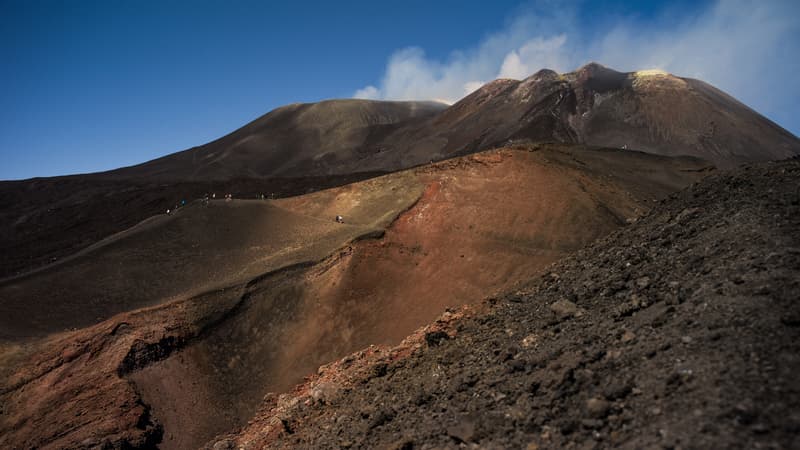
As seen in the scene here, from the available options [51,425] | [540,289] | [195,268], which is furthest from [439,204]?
[51,425]

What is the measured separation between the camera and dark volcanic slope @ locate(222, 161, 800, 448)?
442 centimetres

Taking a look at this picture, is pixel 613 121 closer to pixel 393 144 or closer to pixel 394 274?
pixel 393 144

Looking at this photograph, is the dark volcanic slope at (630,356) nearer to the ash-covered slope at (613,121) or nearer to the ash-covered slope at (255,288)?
the ash-covered slope at (255,288)

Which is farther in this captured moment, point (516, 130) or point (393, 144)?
point (393, 144)

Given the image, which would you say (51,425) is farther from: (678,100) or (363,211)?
(678,100)

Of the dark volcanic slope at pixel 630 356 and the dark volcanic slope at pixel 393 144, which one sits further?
the dark volcanic slope at pixel 393 144

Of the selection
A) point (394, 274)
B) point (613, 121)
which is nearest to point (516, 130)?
point (613, 121)

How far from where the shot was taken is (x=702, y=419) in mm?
4203

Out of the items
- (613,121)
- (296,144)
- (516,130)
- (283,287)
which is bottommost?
(283,287)

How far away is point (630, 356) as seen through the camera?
561 centimetres

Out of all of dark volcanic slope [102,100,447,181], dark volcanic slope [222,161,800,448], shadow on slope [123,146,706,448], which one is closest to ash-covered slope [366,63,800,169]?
dark volcanic slope [102,100,447,181]

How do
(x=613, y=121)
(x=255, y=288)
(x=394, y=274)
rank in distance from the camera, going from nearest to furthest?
(x=255, y=288) < (x=394, y=274) < (x=613, y=121)

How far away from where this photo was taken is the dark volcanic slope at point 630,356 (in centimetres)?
442

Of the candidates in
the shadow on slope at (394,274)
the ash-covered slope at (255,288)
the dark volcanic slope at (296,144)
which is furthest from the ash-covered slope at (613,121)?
the shadow on slope at (394,274)
